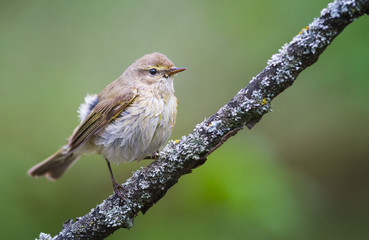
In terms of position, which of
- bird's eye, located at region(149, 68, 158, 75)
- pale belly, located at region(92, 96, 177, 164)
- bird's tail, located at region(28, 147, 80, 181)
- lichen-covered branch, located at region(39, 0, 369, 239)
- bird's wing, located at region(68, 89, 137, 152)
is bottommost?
lichen-covered branch, located at region(39, 0, 369, 239)

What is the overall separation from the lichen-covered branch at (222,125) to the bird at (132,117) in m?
0.56

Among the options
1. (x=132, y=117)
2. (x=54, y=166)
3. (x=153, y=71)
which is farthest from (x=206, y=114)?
(x=54, y=166)

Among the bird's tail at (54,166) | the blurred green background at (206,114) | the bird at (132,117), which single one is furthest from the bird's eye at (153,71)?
the bird's tail at (54,166)

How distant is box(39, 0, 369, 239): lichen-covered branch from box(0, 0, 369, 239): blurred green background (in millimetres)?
968

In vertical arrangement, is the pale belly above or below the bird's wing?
below

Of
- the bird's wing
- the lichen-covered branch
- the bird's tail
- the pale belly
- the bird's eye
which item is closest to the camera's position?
the lichen-covered branch

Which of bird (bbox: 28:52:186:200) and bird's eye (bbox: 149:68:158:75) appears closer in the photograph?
bird (bbox: 28:52:186:200)

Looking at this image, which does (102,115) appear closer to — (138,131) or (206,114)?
(138,131)

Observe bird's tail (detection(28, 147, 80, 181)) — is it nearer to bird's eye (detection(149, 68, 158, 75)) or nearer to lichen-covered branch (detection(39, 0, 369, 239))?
bird's eye (detection(149, 68, 158, 75))

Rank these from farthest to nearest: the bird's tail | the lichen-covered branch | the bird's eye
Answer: the bird's tail → the bird's eye → the lichen-covered branch

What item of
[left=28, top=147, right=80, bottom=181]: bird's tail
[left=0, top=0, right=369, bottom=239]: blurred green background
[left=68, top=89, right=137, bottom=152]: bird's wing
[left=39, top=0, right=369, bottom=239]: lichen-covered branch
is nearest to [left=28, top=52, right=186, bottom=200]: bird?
[left=68, top=89, right=137, bottom=152]: bird's wing

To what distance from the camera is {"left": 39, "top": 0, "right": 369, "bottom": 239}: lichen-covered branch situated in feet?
7.49

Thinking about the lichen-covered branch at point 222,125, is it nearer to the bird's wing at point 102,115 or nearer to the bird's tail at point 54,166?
the bird's wing at point 102,115

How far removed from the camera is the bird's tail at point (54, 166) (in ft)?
14.4
